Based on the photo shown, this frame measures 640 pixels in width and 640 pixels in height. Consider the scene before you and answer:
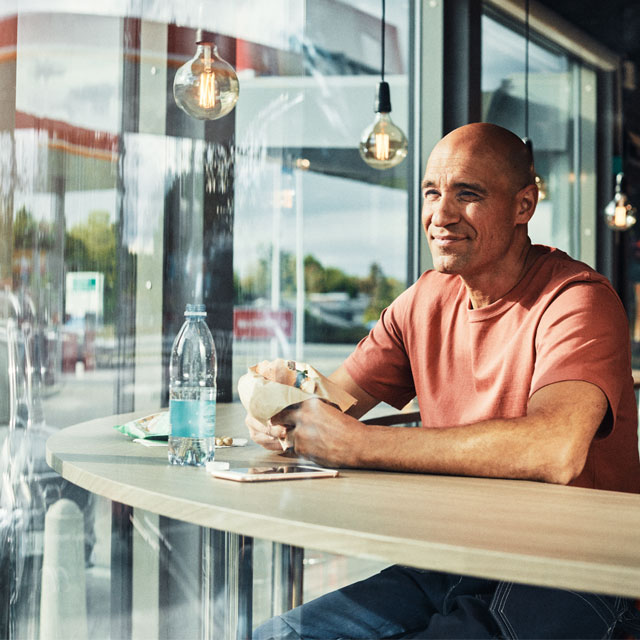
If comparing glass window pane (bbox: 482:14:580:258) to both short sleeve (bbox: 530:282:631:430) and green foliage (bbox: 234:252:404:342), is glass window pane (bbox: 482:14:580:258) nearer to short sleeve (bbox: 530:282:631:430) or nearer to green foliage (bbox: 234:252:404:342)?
green foliage (bbox: 234:252:404:342)

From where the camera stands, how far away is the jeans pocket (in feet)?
3.20

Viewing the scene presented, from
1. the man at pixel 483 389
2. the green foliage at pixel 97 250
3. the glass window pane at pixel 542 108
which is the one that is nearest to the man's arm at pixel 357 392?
the man at pixel 483 389

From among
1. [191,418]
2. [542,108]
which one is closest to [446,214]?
[191,418]

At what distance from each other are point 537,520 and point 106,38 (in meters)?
1.61

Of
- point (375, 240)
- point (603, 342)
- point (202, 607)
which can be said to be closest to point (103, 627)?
point (202, 607)

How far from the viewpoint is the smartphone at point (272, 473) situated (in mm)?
1147

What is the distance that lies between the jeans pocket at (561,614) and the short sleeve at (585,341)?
1.09 ft

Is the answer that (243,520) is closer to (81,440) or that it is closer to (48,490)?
(81,440)

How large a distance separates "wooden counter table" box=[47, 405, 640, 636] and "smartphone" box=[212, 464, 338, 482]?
0.02m

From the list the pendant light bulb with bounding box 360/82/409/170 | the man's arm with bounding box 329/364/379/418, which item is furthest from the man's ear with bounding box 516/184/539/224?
the pendant light bulb with bounding box 360/82/409/170

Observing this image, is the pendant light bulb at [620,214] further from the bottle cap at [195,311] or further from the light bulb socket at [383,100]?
the bottle cap at [195,311]

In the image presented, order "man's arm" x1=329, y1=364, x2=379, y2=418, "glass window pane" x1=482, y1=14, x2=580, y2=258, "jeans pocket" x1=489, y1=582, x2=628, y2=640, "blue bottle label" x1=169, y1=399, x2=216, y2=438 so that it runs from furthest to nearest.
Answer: "glass window pane" x1=482, y1=14, x2=580, y2=258 < "man's arm" x1=329, y1=364, x2=379, y2=418 < "blue bottle label" x1=169, y1=399, x2=216, y2=438 < "jeans pocket" x1=489, y1=582, x2=628, y2=640

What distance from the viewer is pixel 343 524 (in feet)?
2.89

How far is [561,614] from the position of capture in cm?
98
